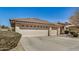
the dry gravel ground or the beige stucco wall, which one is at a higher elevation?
the beige stucco wall

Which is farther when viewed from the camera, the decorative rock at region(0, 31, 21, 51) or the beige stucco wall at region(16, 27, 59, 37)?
the beige stucco wall at region(16, 27, 59, 37)

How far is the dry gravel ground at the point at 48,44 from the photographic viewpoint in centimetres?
247

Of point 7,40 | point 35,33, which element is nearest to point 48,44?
point 35,33

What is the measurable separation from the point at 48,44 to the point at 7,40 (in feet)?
2.03

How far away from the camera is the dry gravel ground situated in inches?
97.3

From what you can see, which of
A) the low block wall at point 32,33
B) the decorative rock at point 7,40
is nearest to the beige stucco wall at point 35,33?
the low block wall at point 32,33

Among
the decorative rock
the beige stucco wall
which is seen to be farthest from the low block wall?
the decorative rock

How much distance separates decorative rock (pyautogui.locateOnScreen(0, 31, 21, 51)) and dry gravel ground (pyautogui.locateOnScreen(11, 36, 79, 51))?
9 cm

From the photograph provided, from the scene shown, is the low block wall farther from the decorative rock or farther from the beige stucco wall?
the decorative rock

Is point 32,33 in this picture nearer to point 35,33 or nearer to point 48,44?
point 35,33

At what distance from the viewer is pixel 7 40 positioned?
2.39 m

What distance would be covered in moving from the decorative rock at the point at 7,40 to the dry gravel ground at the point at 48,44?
88 mm

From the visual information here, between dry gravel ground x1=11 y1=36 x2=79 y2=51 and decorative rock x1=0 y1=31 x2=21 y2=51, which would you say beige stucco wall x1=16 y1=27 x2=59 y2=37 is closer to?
Result: dry gravel ground x1=11 y1=36 x2=79 y2=51
